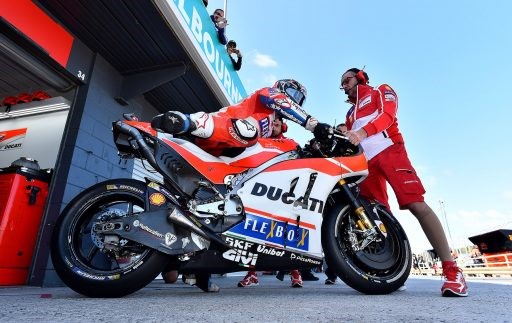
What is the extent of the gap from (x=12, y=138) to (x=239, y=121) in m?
6.83

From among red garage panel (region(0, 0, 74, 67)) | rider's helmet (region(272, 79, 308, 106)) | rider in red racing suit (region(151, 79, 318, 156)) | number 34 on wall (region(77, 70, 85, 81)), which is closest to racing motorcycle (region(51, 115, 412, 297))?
rider in red racing suit (region(151, 79, 318, 156))

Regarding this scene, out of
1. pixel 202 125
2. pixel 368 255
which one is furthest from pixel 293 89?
pixel 368 255

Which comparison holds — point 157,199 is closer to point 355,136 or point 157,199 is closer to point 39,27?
point 355,136

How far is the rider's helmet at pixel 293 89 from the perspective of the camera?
9.68ft

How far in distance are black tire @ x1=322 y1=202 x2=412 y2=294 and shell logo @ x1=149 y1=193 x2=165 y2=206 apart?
1239mm

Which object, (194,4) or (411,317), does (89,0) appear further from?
(411,317)

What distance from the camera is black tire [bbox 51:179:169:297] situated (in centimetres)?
192

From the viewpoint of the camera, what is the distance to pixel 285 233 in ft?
7.62

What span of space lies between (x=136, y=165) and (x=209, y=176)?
13.4 feet

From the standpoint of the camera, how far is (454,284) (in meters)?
2.31

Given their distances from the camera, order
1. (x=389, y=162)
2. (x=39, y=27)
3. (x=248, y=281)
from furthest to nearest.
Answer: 1. (x=248, y=281)
2. (x=39, y=27)
3. (x=389, y=162)

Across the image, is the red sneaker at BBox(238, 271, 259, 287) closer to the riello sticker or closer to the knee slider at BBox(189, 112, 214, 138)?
the knee slider at BBox(189, 112, 214, 138)

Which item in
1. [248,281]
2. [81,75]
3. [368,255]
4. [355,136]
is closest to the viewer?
[368,255]

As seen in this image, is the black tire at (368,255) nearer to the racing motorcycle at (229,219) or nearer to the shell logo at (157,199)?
the racing motorcycle at (229,219)
